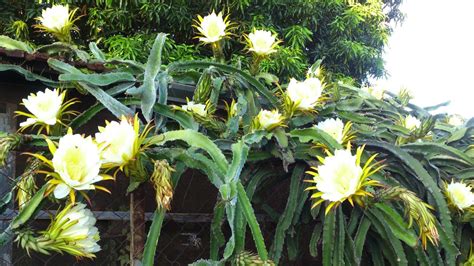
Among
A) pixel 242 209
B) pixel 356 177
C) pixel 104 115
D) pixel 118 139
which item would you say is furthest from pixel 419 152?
pixel 104 115

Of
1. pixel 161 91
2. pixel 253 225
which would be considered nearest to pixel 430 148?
pixel 253 225

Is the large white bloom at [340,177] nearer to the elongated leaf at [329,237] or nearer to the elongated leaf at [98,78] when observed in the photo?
the elongated leaf at [329,237]

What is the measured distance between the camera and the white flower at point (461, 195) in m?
1.64

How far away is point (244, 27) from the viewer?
489cm

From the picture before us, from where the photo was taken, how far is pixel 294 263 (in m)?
2.05

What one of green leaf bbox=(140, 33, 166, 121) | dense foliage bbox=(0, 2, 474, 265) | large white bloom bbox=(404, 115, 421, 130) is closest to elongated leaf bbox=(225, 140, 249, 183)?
dense foliage bbox=(0, 2, 474, 265)

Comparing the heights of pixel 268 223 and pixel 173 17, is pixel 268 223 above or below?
below

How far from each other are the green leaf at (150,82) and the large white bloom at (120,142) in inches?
10.3

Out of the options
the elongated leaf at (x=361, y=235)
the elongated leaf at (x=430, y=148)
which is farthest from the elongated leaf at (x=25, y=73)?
the elongated leaf at (x=430, y=148)

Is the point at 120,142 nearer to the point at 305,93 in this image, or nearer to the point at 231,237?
the point at 231,237

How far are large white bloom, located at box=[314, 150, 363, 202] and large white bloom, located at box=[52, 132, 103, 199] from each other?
0.56m

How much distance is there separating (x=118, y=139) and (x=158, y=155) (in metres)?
0.18

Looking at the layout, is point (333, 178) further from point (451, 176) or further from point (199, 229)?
point (199, 229)

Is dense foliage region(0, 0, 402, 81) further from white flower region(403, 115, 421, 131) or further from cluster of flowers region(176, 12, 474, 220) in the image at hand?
cluster of flowers region(176, 12, 474, 220)
